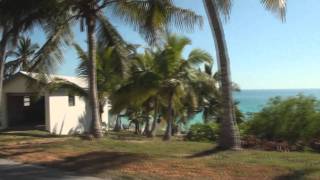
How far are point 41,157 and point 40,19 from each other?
21.7ft

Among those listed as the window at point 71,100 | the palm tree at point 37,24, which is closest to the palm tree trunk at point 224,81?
the palm tree at point 37,24

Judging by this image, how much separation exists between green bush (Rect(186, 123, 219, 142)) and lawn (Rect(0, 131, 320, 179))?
5.12m

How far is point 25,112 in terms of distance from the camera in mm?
31609

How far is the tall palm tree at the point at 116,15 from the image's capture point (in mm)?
16891

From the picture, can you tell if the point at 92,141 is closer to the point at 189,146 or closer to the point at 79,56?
the point at 189,146

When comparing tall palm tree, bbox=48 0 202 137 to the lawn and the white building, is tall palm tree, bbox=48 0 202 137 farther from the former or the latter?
the white building

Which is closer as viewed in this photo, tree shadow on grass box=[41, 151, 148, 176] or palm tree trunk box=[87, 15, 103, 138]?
tree shadow on grass box=[41, 151, 148, 176]

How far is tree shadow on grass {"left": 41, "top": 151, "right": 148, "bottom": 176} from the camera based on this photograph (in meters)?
11.8

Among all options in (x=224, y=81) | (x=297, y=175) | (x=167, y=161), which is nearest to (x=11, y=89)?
(x=224, y=81)

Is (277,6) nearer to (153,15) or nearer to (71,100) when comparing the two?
(153,15)

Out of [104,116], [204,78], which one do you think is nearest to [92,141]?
[204,78]

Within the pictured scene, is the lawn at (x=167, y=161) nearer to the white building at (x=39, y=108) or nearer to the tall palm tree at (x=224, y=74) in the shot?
the tall palm tree at (x=224, y=74)

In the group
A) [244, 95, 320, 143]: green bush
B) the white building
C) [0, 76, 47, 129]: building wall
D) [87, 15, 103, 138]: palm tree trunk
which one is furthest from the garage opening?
[244, 95, 320, 143]: green bush

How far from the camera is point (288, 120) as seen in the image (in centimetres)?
1716
